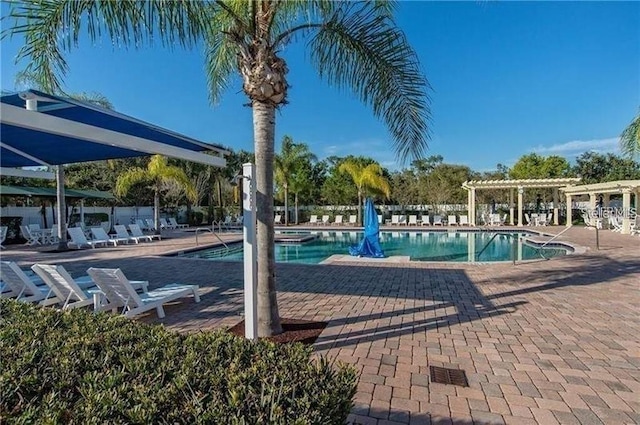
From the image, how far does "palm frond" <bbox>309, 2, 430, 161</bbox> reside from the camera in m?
5.08

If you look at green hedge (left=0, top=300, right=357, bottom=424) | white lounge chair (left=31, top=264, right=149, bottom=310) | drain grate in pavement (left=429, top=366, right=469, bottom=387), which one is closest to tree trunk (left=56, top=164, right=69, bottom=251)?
white lounge chair (left=31, top=264, right=149, bottom=310)

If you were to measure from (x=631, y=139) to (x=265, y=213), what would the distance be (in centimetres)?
725

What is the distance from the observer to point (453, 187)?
3366cm

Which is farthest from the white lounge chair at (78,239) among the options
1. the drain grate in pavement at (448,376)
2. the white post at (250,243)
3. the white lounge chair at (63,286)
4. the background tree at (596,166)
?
the background tree at (596,166)

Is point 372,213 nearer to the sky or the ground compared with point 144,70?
nearer to the ground

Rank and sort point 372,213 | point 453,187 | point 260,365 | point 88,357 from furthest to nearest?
1. point 453,187
2. point 372,213
3. point 88,357
4. point 260,365

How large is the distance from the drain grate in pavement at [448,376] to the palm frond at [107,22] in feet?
14.8

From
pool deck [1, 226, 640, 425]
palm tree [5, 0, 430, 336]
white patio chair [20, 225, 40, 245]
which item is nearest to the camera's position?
pool deck [1, 226, 640, 425]

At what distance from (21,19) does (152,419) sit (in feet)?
14.2

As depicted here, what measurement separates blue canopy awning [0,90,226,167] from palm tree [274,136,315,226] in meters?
21.0

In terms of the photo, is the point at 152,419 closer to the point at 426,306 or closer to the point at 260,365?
the point at 260,365

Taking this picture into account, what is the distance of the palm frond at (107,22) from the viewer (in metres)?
3.69

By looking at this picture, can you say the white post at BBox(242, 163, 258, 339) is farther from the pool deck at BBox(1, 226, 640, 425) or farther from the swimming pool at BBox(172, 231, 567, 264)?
the swimming pool at BBox(172, 231, 567, 264)

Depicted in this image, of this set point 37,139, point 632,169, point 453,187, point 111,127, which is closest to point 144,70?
point 111,127
